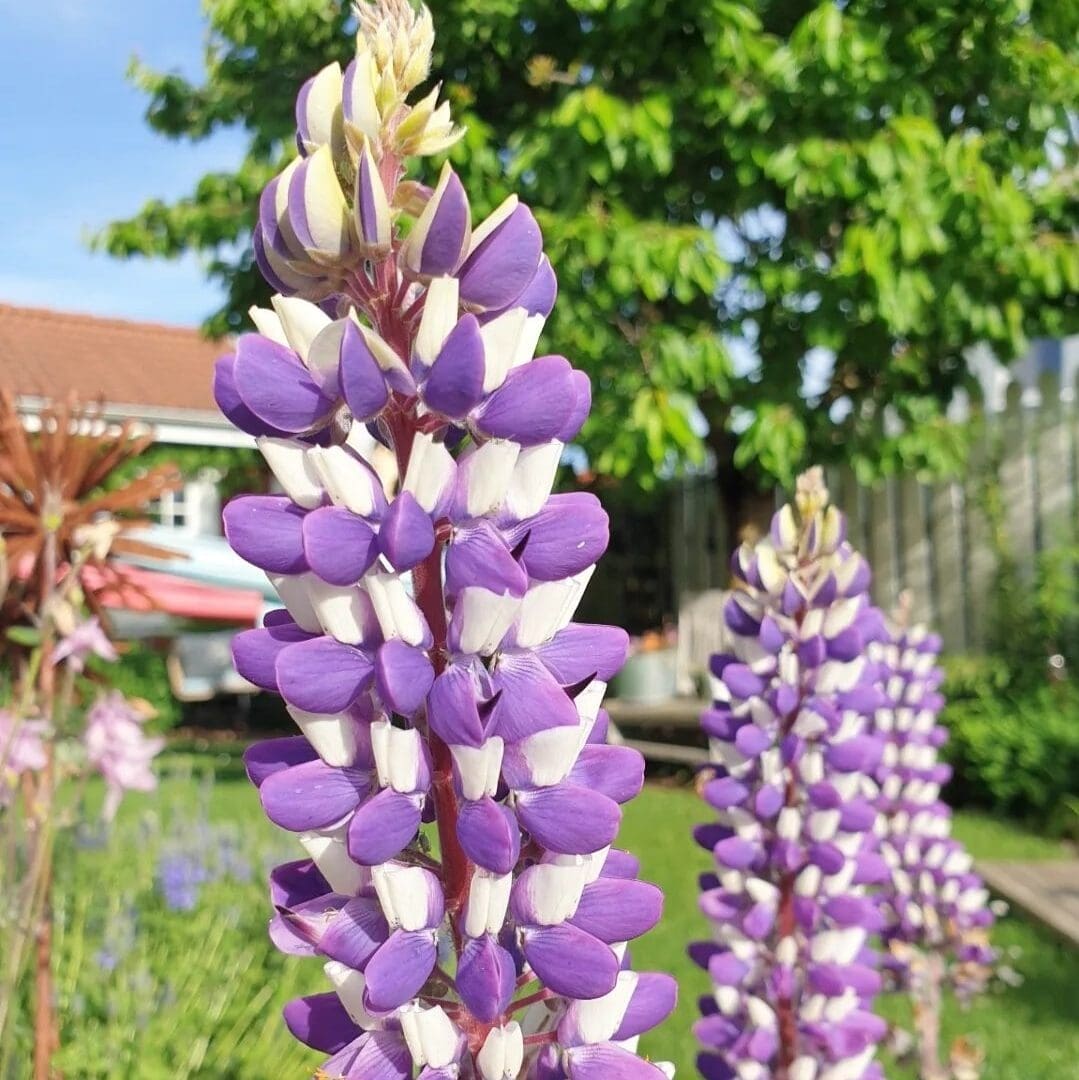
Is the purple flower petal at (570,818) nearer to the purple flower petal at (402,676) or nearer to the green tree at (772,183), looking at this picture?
the purple flower petal at (402,676)

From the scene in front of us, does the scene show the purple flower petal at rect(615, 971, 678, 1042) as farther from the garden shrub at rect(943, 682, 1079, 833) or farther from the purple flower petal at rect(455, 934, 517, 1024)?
the garden shrub at rect(943, 682, 1079, 833)

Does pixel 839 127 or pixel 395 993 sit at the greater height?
pixel 839 127

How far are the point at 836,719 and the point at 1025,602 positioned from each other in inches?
249

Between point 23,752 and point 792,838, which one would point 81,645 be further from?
point 792,838

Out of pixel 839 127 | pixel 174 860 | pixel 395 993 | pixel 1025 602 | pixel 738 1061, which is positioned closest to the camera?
pixel 395 993

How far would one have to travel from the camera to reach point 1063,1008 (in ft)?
13.3

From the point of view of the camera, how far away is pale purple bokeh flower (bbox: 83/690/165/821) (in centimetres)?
238

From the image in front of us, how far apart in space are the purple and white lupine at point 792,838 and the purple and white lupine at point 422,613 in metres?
0.82

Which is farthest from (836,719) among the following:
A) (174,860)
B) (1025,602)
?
(1025,602)

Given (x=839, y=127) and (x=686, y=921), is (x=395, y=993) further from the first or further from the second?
(x=839, y=127)

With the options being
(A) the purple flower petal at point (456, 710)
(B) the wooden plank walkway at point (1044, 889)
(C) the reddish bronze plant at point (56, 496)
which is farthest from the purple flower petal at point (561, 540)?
(B) the wooden plank walkway at point (1044, 889)

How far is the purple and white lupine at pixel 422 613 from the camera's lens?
88cm

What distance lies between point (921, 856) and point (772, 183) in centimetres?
510

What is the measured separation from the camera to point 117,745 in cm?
241
